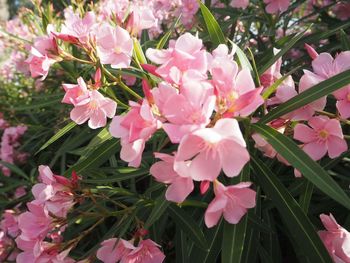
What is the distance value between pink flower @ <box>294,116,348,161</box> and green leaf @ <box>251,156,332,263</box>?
11 centimetres

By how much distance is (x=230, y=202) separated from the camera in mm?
792

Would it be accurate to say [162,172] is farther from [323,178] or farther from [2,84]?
[2,84]

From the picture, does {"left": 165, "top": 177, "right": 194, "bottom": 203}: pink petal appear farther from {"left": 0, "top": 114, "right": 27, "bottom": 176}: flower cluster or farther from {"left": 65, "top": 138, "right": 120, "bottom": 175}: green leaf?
{"left": 0, "top": 114, "right": 27, "bottom": 176}: flower cluster

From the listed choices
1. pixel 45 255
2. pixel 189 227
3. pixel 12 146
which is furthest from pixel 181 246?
pixel 12 146

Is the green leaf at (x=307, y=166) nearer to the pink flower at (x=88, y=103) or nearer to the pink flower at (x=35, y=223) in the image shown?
the pink flower at (x=88, y=103)

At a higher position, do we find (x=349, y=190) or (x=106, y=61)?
(x=106, y=61)

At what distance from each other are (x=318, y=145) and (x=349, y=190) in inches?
17.2

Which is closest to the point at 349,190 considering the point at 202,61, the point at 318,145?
the point at 318,145

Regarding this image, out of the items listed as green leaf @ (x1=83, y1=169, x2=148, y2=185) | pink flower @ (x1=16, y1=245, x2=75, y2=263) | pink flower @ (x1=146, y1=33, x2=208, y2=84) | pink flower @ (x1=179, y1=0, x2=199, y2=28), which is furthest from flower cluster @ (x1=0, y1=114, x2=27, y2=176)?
pink flower @ (x1=146, y1=33, x2=208, y2=84)

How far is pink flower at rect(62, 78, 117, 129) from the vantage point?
38.3 inches

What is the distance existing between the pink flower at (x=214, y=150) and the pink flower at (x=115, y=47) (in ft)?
1.39

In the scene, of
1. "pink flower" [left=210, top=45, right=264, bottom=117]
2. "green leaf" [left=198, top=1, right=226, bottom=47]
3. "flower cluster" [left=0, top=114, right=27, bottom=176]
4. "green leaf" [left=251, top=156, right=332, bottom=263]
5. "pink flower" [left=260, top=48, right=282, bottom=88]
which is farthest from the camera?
"flower cluster" [left=0, top=114, right=27, bottom=176]

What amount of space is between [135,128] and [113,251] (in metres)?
0.40

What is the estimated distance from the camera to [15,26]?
135 inches
